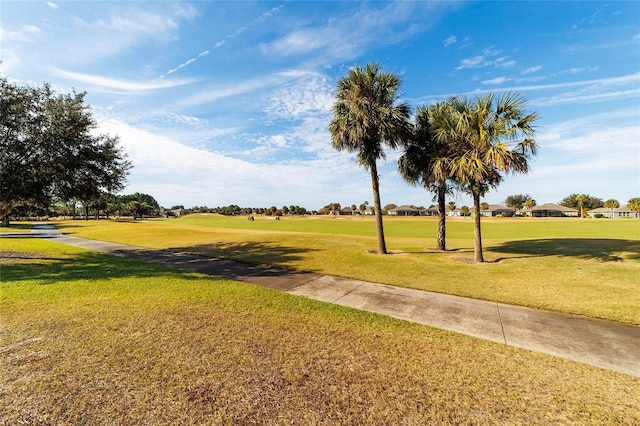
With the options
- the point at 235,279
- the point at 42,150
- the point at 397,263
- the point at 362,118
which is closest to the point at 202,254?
the point at 235,279

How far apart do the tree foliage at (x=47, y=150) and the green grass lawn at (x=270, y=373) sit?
30.7 ft

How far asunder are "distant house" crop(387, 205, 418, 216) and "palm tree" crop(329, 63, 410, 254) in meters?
133

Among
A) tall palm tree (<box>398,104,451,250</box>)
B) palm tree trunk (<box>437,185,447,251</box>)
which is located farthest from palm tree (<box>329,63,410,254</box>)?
palm tree trunk (<box>437,185,447,251</box>)

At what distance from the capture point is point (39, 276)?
9.45m

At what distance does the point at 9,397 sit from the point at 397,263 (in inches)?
484

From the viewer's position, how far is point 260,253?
52.2 feet

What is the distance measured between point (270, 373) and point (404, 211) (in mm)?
150685

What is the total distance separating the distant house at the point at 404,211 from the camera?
143m

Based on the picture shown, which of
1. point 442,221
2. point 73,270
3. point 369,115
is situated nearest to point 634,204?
point 442,221

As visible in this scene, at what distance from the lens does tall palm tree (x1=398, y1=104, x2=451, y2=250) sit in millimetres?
15570

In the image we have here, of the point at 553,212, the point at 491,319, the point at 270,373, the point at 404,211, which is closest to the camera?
the point at 270,373

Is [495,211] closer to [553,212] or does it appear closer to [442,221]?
[553,212]

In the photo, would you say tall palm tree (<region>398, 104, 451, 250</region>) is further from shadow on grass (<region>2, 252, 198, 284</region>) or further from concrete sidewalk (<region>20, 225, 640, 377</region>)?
shadow on grass (<region>2, 252, 198, 284</region>)

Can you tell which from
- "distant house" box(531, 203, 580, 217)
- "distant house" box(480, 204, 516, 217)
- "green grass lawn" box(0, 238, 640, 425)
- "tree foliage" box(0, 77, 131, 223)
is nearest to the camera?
"green grass lawn" box(0, 238, 640, 425)
